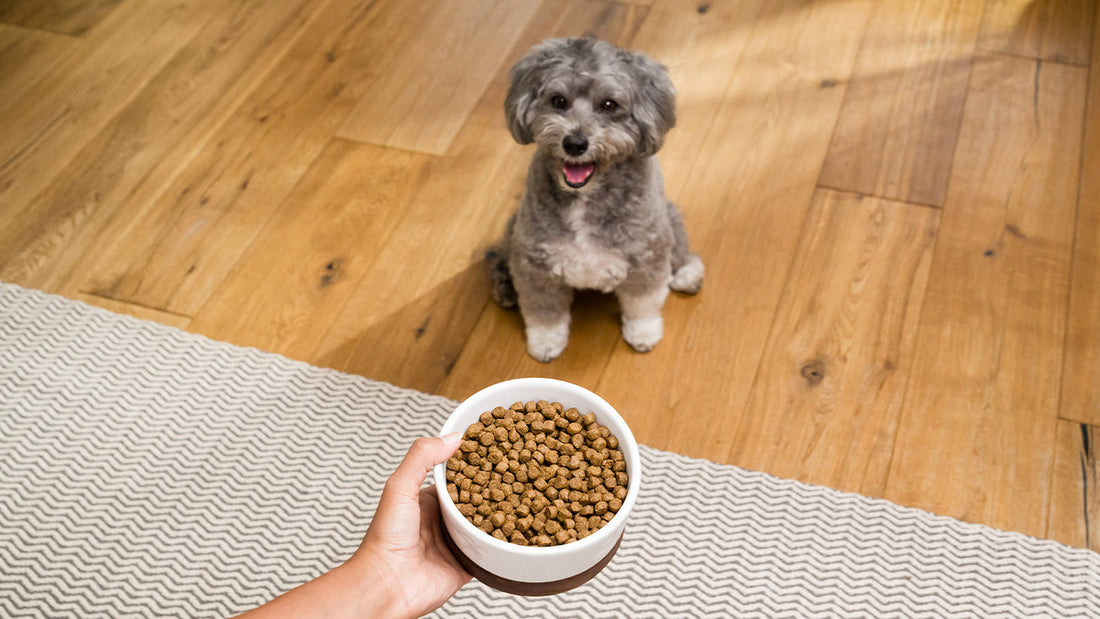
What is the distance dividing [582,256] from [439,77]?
101cm

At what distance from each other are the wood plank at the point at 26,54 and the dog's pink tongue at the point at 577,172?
5.76ft

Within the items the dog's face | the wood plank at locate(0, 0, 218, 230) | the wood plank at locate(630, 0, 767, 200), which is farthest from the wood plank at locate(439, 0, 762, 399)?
the wood plank at locate(0, 0, 218, 230)

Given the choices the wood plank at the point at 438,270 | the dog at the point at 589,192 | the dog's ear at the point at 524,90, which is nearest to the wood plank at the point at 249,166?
the wood plank at the point at 438,270

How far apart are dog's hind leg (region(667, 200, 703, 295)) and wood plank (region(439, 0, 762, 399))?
1.9 inches

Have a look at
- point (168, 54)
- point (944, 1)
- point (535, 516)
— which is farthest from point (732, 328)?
point (168, 54)

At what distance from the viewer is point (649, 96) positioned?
1456mm

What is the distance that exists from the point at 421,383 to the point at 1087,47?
6.49ft

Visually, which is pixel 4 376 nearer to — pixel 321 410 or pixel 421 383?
pixel 321 410

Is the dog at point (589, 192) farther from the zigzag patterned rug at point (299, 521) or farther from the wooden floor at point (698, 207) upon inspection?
the zigzag patterned rug at point (299, 521)

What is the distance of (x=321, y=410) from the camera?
5.68 ft

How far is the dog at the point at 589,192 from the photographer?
1.43 m

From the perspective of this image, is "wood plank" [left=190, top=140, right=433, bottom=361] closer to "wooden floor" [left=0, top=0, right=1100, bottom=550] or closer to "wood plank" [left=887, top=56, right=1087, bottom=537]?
"wooden floor" [left=0, top=0, right=1100, bottom=550]

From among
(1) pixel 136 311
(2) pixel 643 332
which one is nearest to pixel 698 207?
(2) pixel 643 332

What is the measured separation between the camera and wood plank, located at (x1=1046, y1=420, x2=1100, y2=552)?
1527mm
